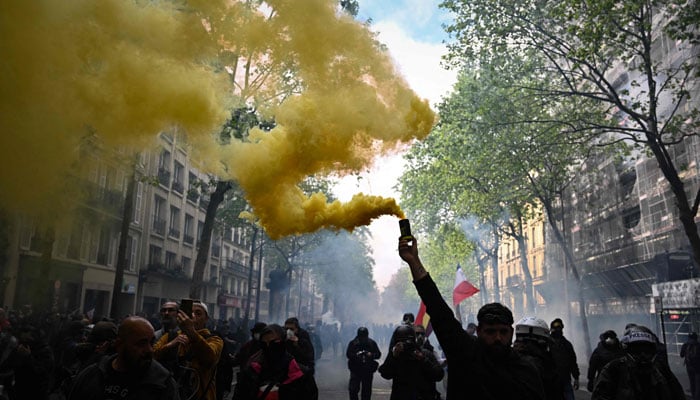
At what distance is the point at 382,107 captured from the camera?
586 centimetres

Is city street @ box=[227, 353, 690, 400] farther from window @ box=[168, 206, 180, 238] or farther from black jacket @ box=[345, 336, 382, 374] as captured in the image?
window @ box=[168, 206, 180, 238]

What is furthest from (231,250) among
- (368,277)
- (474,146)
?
(474,146)

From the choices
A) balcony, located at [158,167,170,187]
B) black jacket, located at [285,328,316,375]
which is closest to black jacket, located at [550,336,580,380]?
black jacket, located at [285,328,316,375]

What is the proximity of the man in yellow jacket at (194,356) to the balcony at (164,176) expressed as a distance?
26354 millimetres

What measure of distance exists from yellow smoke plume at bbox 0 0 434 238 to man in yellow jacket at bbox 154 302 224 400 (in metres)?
1.22

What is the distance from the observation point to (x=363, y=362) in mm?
10375

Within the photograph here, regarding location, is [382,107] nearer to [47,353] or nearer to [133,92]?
[133,92]

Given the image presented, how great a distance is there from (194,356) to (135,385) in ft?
6.16

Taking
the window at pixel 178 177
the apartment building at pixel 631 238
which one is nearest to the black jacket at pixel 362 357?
the apartment building at pixel 631 238

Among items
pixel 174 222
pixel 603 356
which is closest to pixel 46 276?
pixel 603 356

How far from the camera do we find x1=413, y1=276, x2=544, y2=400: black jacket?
9.43 feet

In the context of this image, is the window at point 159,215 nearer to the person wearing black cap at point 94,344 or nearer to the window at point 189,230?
the window at point 189,230

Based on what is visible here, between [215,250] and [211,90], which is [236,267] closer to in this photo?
[215,250]

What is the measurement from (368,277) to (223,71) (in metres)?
71.4
